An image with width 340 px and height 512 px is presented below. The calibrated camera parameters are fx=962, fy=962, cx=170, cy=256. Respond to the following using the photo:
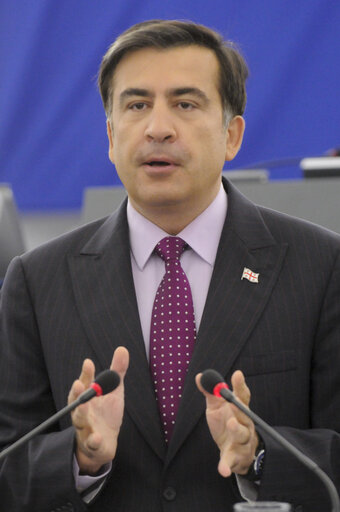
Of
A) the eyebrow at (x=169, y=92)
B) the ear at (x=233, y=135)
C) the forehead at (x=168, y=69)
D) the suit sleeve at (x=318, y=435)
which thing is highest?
the forehead at (x=168, y=69)

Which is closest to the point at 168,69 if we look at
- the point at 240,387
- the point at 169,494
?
the point at 240,387

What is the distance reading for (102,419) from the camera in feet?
5.30

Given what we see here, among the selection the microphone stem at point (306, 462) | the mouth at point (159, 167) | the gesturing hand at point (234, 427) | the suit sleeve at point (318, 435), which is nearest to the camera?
the microphone stem at point (306, 462)

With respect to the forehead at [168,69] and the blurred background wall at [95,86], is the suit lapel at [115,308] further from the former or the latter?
the blurred background wall at [95,86]

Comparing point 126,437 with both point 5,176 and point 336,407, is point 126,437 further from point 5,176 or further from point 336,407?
point 5,176

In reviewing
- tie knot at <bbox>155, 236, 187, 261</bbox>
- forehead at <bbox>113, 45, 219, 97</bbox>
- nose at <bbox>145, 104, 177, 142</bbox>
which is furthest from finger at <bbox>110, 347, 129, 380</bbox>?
forehead at <bbox>113, 45, 219, 97</bbox>

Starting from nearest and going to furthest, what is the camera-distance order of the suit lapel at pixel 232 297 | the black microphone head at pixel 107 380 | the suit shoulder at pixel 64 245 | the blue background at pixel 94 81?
the black microphone head at pixel 107 380, the suit lapel at pixel 232 297, the suit shoulder at pixel 64 245, the blue background at pixel 94 81

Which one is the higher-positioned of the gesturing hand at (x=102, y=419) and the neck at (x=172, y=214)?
the neck at (x=172, y=214)

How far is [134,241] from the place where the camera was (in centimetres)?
196

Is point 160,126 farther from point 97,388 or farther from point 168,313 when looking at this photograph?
point 97,388

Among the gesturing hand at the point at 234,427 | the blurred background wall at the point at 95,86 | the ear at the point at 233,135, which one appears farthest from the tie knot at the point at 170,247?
the blurred background wall at the point at 95,86

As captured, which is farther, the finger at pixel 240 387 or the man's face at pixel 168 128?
the man's face at pixel 168 128

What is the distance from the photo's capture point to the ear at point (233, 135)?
2062 mm

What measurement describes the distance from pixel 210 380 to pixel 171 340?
1.32 ft
